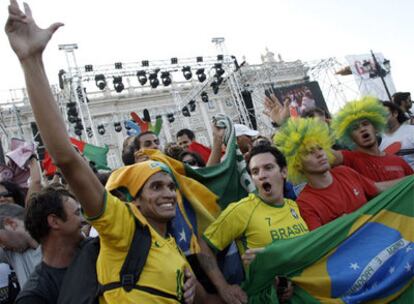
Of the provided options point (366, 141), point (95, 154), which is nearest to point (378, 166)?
point (366, 141)

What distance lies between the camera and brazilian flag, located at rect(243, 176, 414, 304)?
2.24m

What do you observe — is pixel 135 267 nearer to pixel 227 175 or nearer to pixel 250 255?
pixel 250 255

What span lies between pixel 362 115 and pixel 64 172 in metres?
2.82

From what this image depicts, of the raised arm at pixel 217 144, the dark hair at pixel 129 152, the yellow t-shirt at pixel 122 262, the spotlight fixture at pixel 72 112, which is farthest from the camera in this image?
the spotlight fixture at pixel 72 112

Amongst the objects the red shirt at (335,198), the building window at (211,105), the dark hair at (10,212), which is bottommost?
the red shirt at (335,198)

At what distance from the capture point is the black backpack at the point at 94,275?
5.56 feet

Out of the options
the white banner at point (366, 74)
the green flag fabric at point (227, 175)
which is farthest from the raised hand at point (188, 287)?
the white banner at point (366, 74)

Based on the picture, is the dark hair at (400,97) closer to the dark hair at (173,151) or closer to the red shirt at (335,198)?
the red shirt at (335,198)

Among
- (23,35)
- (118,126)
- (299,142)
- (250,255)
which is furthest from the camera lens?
(118,126)

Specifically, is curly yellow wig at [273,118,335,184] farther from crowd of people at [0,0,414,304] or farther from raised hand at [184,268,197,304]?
raised hand at [184,268,197,304]

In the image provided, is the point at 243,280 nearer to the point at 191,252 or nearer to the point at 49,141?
the point at 191,252

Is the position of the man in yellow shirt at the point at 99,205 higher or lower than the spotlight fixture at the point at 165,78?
lower

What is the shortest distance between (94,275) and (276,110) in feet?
8.75

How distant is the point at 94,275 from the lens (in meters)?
1.77
